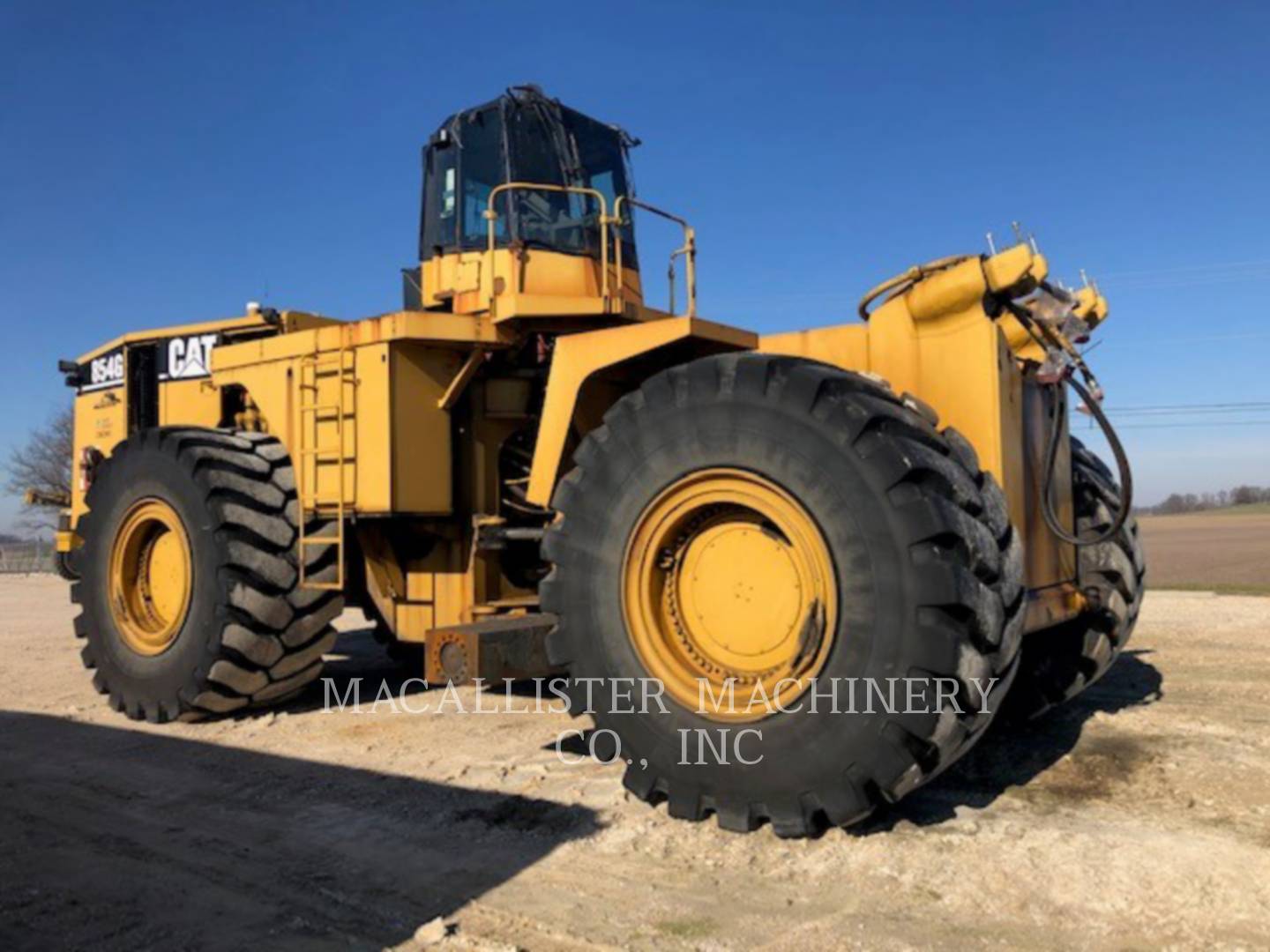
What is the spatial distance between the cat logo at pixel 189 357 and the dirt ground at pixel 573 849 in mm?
3077

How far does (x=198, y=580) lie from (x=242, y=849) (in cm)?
280

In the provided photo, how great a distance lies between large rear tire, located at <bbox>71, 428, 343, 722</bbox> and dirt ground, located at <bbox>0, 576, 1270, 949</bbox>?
1.37 ft

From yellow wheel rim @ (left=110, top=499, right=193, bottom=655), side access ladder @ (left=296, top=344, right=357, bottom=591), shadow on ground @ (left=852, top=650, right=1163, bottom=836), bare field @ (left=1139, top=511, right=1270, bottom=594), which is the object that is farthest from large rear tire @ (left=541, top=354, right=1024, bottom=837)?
bare field @ (left=1139, top=511, right=1270, bottom=594)

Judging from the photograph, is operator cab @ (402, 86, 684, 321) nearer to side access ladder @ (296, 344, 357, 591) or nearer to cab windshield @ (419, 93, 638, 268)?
cab windshield @ (419, 93, 638, 268)

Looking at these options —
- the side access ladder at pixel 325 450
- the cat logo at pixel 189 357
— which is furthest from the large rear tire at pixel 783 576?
the cat logo at pixel 189 357

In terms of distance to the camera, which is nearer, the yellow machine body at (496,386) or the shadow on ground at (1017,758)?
the shadow on ground at (1017,758)

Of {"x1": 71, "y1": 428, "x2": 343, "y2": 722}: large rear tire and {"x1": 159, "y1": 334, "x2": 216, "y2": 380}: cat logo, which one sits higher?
{"x1": 159, "y1": 334, "x2": 216, "y2": 380}: cat logo

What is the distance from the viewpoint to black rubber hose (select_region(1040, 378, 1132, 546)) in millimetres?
4750

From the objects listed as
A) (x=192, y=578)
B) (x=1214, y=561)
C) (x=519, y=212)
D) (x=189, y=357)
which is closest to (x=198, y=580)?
(x=192, y=578)

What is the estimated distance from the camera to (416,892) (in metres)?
3.86

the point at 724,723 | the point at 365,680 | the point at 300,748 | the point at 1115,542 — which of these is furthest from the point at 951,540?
the point at 365,680

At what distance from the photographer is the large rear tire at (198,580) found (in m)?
6.69

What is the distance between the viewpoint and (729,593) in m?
4.51

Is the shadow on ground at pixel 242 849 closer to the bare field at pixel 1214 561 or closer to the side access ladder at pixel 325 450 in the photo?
the side access ladder at pixel 325 450
